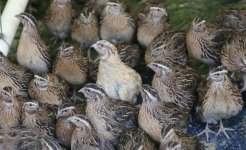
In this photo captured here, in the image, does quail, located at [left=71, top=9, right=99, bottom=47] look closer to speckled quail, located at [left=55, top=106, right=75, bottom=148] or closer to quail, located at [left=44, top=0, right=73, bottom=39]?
quail, located at [left=44, top=0, right=73, bottom=39]

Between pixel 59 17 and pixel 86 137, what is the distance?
3.17 meters

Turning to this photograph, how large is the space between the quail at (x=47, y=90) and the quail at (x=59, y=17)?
1640 millimetres

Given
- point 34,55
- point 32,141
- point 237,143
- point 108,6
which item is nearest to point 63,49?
point 34,55

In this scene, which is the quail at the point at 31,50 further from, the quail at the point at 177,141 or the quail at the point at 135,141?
the quail at the point at 177,141

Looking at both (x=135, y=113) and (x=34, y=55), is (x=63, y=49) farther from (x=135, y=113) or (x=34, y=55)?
(x=135, y=113)

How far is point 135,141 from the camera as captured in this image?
8367 millimetres

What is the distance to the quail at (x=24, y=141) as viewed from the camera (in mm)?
8008

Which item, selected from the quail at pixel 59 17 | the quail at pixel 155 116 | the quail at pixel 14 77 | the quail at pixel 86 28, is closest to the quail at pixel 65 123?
the quail at pixel 155 116

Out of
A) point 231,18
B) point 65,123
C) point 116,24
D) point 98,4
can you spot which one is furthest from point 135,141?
point 98,4

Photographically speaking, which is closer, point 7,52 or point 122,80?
point 122,80

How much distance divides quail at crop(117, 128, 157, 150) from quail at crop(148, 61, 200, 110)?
2.89 feet

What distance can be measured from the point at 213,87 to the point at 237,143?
0.84m

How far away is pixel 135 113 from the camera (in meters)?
9.05

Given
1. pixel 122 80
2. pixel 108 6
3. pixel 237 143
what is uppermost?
pixel 108 6
